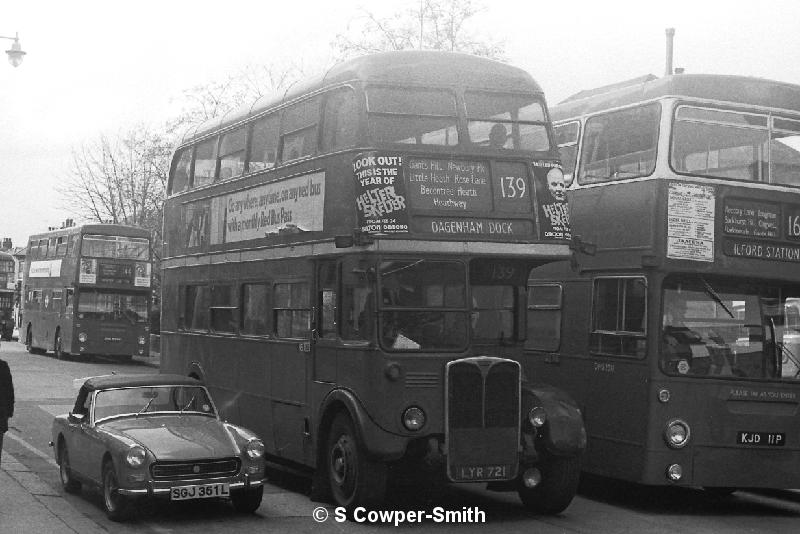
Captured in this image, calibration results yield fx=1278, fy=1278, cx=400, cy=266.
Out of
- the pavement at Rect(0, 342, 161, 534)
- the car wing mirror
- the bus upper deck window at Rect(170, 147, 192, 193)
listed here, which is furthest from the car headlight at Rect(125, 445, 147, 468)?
the bus upper deck window at Rect(170, 147, 192, 193)

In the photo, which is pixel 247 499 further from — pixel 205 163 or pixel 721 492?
pixel 205 163

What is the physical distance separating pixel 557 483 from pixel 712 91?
4.42 metres

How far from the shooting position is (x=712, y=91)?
43.7 feet

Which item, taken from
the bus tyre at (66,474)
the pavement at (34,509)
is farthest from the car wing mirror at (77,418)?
the pavement at (34,509)

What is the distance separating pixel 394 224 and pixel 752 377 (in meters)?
4.06

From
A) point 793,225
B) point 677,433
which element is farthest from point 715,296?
point 677,433

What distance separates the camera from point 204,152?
17219mm

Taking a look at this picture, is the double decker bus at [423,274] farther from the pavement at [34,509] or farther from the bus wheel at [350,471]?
the pavement at [34,509]

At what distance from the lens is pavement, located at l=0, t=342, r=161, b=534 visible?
11156mm

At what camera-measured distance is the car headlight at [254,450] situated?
464 inches

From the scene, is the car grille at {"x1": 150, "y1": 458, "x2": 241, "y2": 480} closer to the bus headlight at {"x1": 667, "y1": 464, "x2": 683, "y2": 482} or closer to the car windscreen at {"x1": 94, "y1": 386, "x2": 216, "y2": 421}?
the car windscreen at {"x1": 94, "y1": 386, "x2": 216, "y2": 421}

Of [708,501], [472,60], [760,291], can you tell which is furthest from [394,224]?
[708,501]

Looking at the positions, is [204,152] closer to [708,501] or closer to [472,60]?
[472,60]

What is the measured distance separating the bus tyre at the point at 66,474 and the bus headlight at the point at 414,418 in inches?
153
